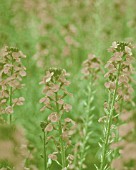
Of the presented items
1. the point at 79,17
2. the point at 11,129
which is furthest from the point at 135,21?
the point at 11,129

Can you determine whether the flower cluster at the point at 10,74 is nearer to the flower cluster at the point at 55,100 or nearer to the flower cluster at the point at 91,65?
the flower cluster at the point at 55,100

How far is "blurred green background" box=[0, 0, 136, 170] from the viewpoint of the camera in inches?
195

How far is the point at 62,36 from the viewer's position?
6.69m

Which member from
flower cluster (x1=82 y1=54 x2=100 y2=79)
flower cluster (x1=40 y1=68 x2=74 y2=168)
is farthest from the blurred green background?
flower cluster (x1=40 y1=68 x2=74 y2=168)

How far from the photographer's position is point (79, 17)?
6.64 metres

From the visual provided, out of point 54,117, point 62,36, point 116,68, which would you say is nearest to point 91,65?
point 116,68

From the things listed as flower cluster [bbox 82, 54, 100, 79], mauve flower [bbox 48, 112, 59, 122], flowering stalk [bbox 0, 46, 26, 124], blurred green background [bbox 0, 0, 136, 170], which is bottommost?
mauve flower [bbox 48, 112, 59, 122]

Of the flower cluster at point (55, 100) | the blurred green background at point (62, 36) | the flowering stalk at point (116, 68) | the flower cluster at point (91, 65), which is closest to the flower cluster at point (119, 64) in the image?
the flowering stalk at point (116, 68)

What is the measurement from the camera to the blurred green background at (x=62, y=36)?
195 inches

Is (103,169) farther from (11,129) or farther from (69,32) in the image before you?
(69,32)

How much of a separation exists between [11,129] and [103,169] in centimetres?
98

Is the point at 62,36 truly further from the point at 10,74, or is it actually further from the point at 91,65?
the point at 10,74

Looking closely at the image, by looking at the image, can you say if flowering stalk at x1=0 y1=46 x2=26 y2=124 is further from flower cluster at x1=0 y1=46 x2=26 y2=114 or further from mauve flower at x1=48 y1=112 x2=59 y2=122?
mauve flower at x1=48 y1=112 x2=59 y2=122

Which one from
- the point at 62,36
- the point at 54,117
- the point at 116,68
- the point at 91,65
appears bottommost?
the point at 54,117
